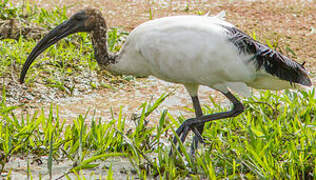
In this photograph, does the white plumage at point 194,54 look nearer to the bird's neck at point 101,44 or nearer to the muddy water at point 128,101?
the bird's neck at point 101,44

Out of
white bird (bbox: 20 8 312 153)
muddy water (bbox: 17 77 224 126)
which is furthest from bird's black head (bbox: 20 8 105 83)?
muddy water (bbox: 17 77 224 126)

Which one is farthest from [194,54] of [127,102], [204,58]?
[127,102]

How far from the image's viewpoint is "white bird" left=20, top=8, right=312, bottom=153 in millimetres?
3473

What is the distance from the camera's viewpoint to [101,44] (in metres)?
3.91

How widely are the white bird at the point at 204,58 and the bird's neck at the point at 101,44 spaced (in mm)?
106

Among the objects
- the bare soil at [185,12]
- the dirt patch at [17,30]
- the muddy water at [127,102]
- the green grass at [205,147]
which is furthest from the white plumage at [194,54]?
the dirt patch at [17,30]

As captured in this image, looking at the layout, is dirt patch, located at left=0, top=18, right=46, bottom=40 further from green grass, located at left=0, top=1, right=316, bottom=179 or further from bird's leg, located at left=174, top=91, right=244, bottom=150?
bird's leg, located at left=174, top=91, right=244, bottom=150

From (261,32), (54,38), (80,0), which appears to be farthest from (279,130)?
(80,0)

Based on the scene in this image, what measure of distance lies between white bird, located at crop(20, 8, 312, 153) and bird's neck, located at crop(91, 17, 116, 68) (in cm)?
11

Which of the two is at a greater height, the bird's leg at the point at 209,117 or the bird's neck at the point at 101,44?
the bird's neck at the point at 101,44

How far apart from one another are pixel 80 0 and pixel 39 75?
8.69 feet

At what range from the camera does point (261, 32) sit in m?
6.59

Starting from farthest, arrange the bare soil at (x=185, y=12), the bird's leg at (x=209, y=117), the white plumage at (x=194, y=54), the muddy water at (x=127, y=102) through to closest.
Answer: the bare soil at (x=185, y=12)
the muddy water at (x=127, y=102)
the bird's leg at (x=209, y=117)
the white plumage at (x=194, y=54)

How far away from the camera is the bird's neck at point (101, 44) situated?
390cm
